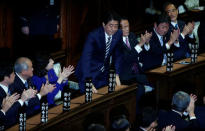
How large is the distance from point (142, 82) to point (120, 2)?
2.31 meters

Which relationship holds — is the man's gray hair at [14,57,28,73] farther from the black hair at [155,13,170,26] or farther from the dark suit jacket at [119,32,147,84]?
the black hair at [155,13,170,26]

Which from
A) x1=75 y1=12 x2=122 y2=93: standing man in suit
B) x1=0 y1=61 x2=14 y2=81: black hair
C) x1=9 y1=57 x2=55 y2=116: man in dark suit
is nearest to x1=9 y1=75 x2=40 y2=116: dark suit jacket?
x1=9 y1=57 x2=55 y2=116: man in dark suit

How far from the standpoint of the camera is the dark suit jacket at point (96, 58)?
7035 millimetres

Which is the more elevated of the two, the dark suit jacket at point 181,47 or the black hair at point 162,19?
the black hair at point 162,19

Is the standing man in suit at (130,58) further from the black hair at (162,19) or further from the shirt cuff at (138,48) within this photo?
the black hair at (162,19)

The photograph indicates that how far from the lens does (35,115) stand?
6.14m

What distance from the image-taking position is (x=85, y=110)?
6.41m

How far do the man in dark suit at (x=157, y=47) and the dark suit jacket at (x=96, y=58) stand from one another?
0.87 metres

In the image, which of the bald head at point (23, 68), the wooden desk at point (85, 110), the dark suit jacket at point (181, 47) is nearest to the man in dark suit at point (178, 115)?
the wooden desk at point (85, 110)

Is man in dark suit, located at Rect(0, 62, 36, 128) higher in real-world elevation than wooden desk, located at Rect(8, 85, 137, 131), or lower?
higher

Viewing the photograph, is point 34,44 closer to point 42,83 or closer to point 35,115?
point 42,83

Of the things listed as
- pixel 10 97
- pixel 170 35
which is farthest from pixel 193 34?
pixel 10 97

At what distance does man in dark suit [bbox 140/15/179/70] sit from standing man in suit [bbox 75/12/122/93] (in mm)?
861

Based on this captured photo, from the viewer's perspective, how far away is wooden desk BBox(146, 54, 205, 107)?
794 centimetres
